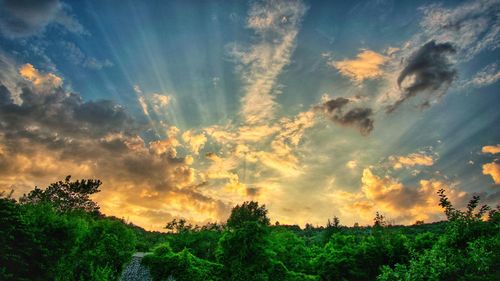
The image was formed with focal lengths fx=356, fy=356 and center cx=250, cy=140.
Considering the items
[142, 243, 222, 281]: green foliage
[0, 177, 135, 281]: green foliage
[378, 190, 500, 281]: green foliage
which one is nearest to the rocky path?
[142, 243, 222, 281]: green foliage

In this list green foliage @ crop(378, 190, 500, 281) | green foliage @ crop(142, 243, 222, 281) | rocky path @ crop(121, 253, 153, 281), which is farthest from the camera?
rocky path @ crop(121, 253, 153, 281)

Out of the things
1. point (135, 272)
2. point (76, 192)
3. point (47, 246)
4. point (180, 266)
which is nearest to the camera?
point (47, 246)

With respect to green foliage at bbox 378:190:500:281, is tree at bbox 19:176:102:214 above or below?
above

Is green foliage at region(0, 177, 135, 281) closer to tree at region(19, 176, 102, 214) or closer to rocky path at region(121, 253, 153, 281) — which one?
rocky path at region(121, 253, 153, 281)

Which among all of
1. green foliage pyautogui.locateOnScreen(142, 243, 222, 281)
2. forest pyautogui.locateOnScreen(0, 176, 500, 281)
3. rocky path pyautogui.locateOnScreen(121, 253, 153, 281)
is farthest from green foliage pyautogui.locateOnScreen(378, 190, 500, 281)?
rocky path pyautogui.locateOnScreen(121, 253, 153, 281)

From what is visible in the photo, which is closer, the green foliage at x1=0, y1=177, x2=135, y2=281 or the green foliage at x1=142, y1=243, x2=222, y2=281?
the green foliage at x1=0, y1=177, x2=135, y2=281

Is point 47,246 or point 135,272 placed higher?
point 135,272

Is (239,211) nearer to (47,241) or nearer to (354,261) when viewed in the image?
(354,261)

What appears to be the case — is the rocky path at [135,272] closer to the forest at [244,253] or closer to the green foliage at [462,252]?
the forest at [244,253]

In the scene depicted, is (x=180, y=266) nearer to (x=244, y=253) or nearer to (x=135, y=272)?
(x=244, y=253)

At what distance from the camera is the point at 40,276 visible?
65.4ft

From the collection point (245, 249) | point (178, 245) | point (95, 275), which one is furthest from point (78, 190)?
point (245, 249)

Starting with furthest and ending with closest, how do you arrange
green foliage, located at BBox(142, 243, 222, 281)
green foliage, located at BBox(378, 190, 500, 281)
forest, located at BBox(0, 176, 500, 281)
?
green foliage, located at BBox(142, 243, 222, 281) < forest, located at BBox(0, 176, 500, 281) < green foliage, located at BBox(378, 190, 500, 281)

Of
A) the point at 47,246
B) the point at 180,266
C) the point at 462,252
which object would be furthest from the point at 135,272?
the point at 462,252
